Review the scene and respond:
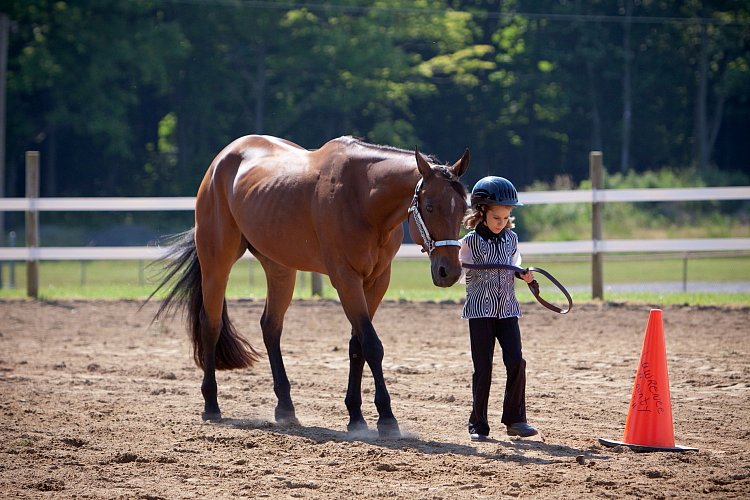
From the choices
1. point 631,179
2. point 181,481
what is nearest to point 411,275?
point 631,179

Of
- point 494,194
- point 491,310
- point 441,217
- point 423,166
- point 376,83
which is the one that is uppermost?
point 376,83

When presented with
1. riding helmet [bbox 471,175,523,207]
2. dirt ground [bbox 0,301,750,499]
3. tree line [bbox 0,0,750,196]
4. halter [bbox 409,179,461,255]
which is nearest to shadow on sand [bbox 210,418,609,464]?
dirt ground [bbox 0,301,750,499]

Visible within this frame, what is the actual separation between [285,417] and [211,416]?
1.81 feet

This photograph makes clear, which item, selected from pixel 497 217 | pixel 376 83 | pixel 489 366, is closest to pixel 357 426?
pixel 489 366

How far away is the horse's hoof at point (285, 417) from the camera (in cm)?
664

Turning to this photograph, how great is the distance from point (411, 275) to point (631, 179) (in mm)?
13467

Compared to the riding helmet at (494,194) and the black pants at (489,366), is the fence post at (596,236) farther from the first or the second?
the riding helmet at (494,194)

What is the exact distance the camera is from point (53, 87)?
36.5 m

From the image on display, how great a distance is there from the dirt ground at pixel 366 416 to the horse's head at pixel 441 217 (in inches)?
41.2

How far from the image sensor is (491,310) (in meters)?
5.84

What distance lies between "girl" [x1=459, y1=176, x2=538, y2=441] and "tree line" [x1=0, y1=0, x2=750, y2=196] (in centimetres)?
3229

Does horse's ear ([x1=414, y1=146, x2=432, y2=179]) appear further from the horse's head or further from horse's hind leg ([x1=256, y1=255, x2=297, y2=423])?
horse's hind leg ([x1=256, y1=255, x2=297, y2=423])

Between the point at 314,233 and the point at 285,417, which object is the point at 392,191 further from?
the point at 285,417

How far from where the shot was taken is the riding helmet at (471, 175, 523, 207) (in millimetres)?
5723
